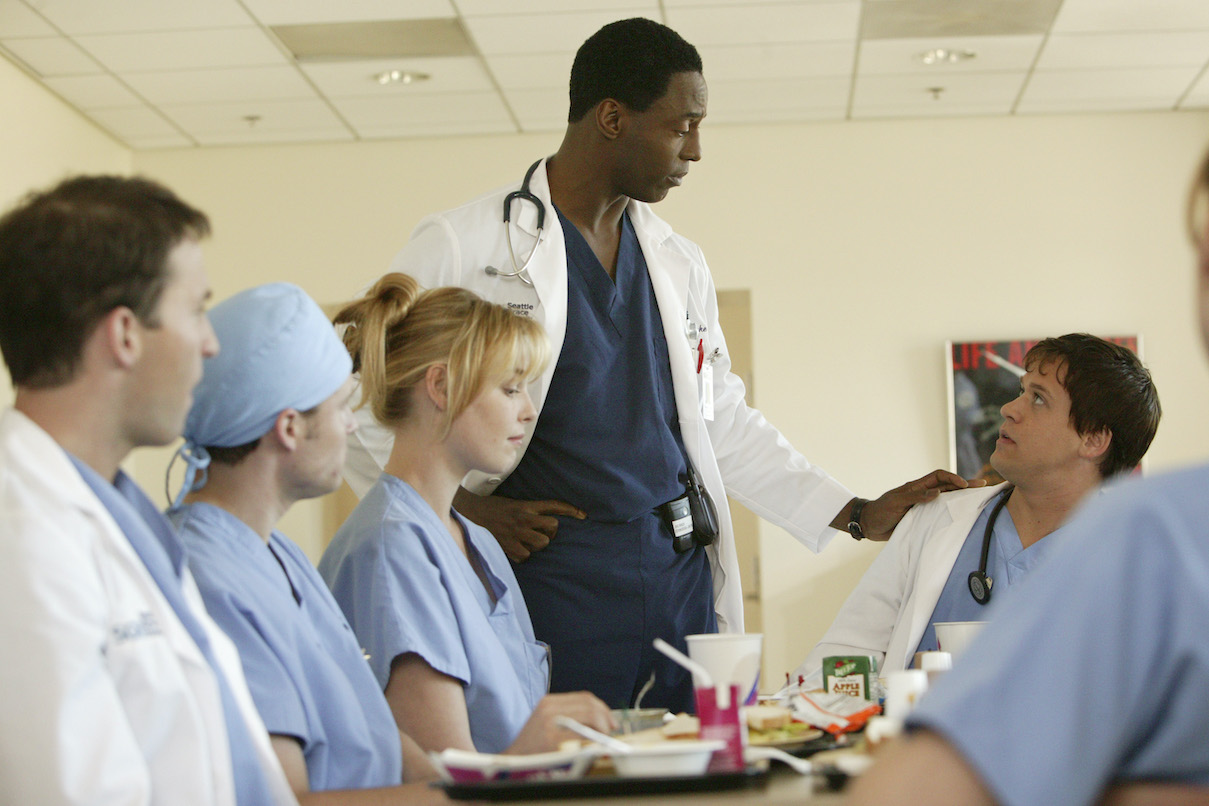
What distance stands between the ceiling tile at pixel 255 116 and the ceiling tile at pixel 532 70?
875mm

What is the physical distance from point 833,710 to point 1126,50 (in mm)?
4122

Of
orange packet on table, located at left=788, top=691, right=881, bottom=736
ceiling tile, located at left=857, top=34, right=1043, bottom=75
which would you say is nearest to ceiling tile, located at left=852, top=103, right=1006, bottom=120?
ceiling tile, located at left=857, top=34, right=1043, bottom=75

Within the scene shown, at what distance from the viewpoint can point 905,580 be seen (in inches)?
93.4

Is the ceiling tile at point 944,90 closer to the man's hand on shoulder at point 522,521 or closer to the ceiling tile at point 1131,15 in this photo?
the ceiling tile at point 1131,15

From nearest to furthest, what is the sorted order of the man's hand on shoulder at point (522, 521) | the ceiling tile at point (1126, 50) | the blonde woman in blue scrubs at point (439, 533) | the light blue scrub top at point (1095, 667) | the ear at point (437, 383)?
1. the light blue scrub top at point (1095, 667)
2. the blonde woman in blue scrubs at point (439, 533)
3. the ear at point (437, 383)
4. the man's hand on shoulder at point (522, 521)
5. the ceiling tile at point (1126, 50)

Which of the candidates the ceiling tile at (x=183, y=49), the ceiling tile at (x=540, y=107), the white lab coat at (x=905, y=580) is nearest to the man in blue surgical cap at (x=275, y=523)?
the white lab coat at (x=905, y=580)

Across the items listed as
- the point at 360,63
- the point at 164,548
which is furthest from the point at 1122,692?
the point at 360,63

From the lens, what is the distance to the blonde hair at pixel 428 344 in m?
1.78

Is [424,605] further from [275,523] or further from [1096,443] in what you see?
[1096,443]

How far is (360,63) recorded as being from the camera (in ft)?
15.6

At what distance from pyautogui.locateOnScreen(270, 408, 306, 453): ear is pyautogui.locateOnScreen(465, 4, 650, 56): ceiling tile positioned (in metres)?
3.23

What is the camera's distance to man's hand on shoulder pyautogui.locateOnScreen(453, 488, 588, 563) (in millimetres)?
2049

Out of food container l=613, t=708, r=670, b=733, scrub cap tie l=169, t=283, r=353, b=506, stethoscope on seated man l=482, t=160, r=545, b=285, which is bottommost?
food container l=613, t=708, r=670, b=733

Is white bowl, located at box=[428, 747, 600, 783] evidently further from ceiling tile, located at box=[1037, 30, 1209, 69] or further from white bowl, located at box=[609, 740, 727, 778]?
ceiling tile, located at box=[1037, 30, 1209, 69]
